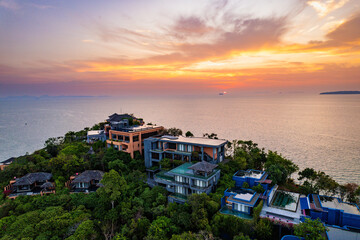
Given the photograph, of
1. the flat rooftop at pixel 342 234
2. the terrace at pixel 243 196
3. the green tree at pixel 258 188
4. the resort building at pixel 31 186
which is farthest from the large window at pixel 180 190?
the resort building at pixel 31 186

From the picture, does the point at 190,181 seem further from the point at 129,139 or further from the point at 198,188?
the point at 129,139

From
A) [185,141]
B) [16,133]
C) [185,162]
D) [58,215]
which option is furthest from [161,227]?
[16,133]

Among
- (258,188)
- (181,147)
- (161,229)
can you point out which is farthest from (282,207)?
(181,147)

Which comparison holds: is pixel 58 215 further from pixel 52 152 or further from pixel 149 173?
pixel 52 152

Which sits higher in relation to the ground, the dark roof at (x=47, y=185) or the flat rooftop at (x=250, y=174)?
the flat rooftop at (x=250, y=174)

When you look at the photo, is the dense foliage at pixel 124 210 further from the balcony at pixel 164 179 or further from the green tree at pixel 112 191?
the balcony at pixel 164 179

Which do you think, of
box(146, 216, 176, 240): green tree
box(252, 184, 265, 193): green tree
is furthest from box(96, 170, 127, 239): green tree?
box(252, 184, 265, 193): green tree

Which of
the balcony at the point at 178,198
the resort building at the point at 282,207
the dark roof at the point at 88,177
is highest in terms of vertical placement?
the dark roof at the point at 88,177
